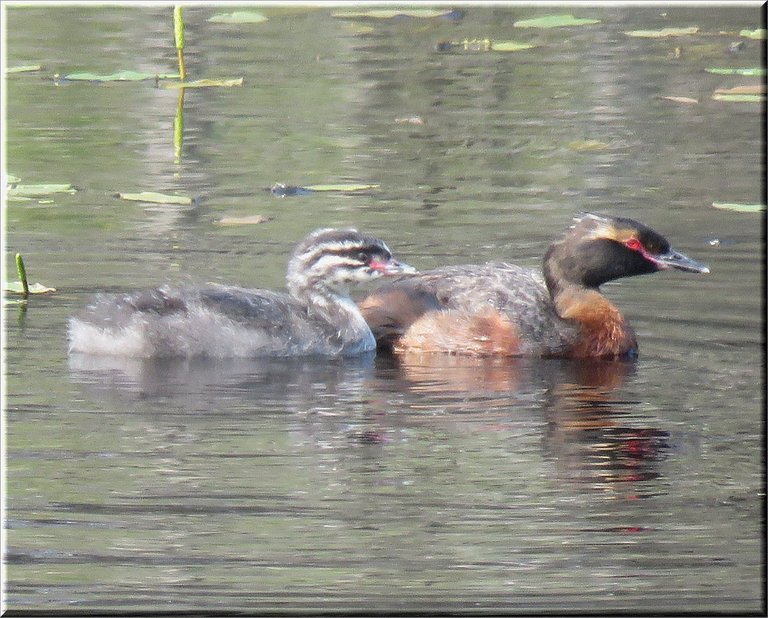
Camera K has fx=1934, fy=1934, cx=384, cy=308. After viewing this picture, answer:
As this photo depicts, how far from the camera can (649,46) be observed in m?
19.6

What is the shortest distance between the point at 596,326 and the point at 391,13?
1097 cm

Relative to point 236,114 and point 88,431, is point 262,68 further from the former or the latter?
point 88,431

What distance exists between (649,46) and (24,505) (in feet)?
42.7

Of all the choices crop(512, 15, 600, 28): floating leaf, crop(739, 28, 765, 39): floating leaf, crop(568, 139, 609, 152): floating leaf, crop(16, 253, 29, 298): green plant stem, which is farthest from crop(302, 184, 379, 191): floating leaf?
crop(739, 28, 765, 39): floating leaf

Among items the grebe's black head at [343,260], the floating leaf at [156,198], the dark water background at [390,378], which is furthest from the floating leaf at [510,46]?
the grebe's black head at [343,260]

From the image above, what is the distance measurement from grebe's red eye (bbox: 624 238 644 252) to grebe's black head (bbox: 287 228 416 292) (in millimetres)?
1286

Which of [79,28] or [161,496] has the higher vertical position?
[79,28]

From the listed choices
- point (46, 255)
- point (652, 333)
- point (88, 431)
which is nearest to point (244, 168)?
point (46, 255)

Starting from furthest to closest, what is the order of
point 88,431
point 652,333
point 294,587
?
point 652,333, point 88,431, point 294,587

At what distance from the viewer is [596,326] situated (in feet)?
35.2

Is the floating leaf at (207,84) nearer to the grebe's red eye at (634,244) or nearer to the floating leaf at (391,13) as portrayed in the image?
the floating leaf at (391,13)

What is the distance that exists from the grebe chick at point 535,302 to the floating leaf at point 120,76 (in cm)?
683

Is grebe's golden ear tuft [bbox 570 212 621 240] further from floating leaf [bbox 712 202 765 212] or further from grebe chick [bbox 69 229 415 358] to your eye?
floating leaf [bbox 712 202 765 212]

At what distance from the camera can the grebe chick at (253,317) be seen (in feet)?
33.8
